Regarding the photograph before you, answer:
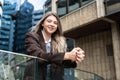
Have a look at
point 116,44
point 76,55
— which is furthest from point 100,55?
point 76,55

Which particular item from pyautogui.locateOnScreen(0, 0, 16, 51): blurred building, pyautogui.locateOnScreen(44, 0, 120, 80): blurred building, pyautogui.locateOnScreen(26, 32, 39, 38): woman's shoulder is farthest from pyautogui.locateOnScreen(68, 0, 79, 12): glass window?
pyautogui.locateOnScreen(0, 0, 16, 51): blurred building

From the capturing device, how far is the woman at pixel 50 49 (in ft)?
9.70

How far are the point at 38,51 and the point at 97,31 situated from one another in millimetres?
16734

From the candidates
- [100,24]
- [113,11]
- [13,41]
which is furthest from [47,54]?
[13,41]

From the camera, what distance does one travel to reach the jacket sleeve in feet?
9.74

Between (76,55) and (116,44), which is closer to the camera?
(76,55)

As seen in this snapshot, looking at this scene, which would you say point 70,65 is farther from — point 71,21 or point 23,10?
point 23,10

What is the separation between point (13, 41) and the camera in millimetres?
103938

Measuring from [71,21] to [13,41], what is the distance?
86.3 m

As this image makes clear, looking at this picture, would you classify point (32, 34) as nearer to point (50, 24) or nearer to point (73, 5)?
point (50, 24)

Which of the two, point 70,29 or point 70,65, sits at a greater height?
point 70,29

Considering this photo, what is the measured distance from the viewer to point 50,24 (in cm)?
332

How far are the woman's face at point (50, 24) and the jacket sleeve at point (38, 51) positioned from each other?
0.20 m

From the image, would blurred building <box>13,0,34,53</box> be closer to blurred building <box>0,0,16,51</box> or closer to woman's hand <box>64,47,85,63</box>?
blurred building <box>0,0,16,51</box>
